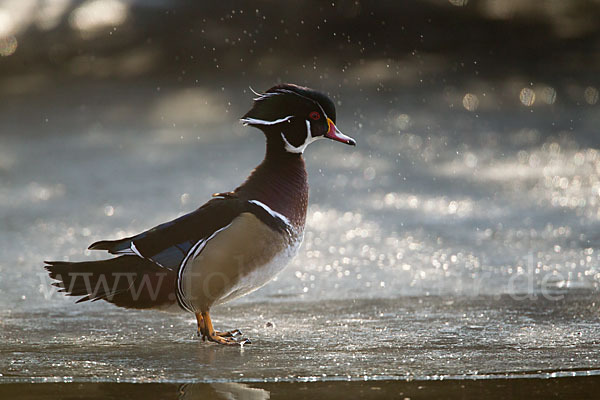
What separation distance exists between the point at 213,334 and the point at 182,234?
461 millimetres

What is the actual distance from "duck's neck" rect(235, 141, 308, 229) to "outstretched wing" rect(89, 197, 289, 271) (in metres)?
0.05

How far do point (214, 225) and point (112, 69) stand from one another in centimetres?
609

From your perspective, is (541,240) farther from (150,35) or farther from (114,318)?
(150,35)

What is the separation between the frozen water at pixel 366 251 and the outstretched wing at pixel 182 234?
39 cm

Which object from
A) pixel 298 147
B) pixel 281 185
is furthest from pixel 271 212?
pixel 298 147

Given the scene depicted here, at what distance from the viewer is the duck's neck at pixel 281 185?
3.87 metres

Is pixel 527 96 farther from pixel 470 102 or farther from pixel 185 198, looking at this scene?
pixel 185 198

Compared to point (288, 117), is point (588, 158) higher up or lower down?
higher up

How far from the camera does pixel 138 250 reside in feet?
12.3

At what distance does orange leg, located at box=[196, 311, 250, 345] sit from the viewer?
3785 mm

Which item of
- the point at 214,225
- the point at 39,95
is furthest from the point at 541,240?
the point at 39,95

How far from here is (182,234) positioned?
12.5 ft

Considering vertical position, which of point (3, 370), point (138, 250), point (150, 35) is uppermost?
point (150, 35)

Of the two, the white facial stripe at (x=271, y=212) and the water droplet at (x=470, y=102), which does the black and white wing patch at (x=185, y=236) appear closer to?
the white facial stripe at (x=271, y=212)
